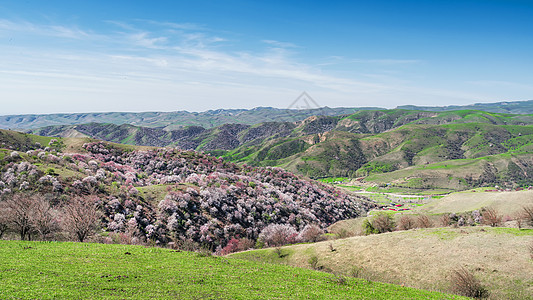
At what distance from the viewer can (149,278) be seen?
82.9ft

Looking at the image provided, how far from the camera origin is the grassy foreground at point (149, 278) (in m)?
21.0

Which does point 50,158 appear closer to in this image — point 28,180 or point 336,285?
point 28,180

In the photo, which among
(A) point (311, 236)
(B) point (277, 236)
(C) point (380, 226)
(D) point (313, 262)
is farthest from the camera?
(B) point (277, 236)

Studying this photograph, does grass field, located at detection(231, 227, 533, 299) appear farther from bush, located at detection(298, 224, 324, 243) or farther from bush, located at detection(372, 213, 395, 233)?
bush, located at detection(372, 213, 395, 233)

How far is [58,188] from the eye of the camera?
74.8 metres

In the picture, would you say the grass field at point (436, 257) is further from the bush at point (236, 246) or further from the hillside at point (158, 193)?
the hillside at point (158, 193)

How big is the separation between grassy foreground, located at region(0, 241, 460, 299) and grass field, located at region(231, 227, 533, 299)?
14567 mm

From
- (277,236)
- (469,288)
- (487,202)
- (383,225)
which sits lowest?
(277,236)

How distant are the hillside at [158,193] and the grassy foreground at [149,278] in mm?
36750

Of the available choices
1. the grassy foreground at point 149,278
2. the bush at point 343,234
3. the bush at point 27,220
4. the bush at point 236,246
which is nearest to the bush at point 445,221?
the bush at point 343,234

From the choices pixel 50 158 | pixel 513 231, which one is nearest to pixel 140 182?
pixel 50 158

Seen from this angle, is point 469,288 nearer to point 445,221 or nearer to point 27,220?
point 445,221

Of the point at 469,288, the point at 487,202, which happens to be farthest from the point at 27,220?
the point at 487,202

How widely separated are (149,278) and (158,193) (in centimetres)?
7425
